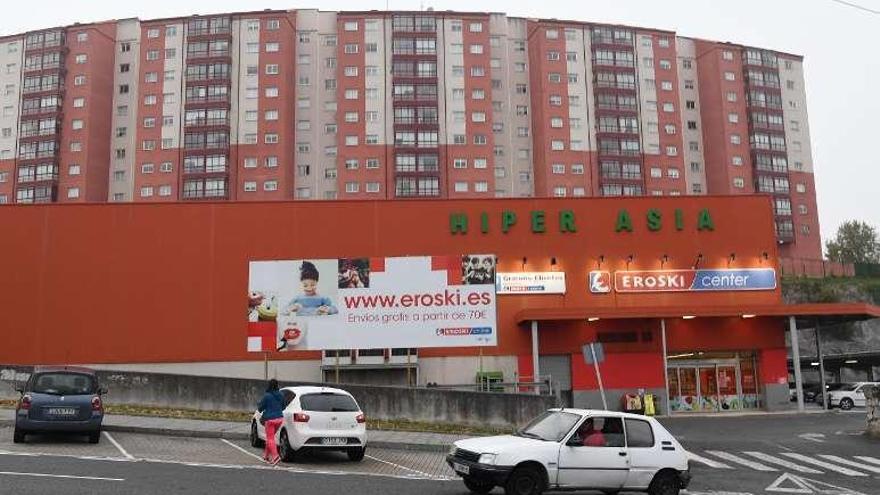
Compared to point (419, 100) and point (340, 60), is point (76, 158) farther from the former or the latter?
point (419, 100)

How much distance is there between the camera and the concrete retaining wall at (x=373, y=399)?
2275cm

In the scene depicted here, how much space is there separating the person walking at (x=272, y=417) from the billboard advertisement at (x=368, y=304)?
17.0 metres

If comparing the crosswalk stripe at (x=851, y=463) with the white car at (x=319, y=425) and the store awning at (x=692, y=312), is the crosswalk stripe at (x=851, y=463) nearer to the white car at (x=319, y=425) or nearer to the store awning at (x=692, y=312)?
the white car at (x=319, y=425)

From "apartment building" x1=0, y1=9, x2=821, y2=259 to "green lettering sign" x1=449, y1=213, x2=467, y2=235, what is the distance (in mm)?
49251

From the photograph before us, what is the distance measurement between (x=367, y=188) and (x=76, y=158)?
107 feet

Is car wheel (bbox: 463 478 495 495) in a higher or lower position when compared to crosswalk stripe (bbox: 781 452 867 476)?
higher

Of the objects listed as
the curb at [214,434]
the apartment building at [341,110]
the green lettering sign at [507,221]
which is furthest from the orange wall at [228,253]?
the apartment building at [341,110]

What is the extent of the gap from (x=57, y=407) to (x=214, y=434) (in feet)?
13.0

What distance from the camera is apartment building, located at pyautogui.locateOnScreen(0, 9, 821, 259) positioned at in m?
83.9

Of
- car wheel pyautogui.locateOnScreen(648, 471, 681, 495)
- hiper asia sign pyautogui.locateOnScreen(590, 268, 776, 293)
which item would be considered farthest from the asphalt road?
hiper asia sign pyautogui.locateOnScreen(590, 268, 776, 293)

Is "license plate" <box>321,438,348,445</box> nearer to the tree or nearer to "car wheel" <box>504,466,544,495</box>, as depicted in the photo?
"car wheel" <box>504,466,544,495</box>

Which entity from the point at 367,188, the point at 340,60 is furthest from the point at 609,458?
the point at 340,60

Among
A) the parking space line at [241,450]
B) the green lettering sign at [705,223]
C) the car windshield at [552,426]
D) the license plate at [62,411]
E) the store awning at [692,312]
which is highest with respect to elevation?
the green lettering sign at [705,223]

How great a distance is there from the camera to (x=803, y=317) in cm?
3334
